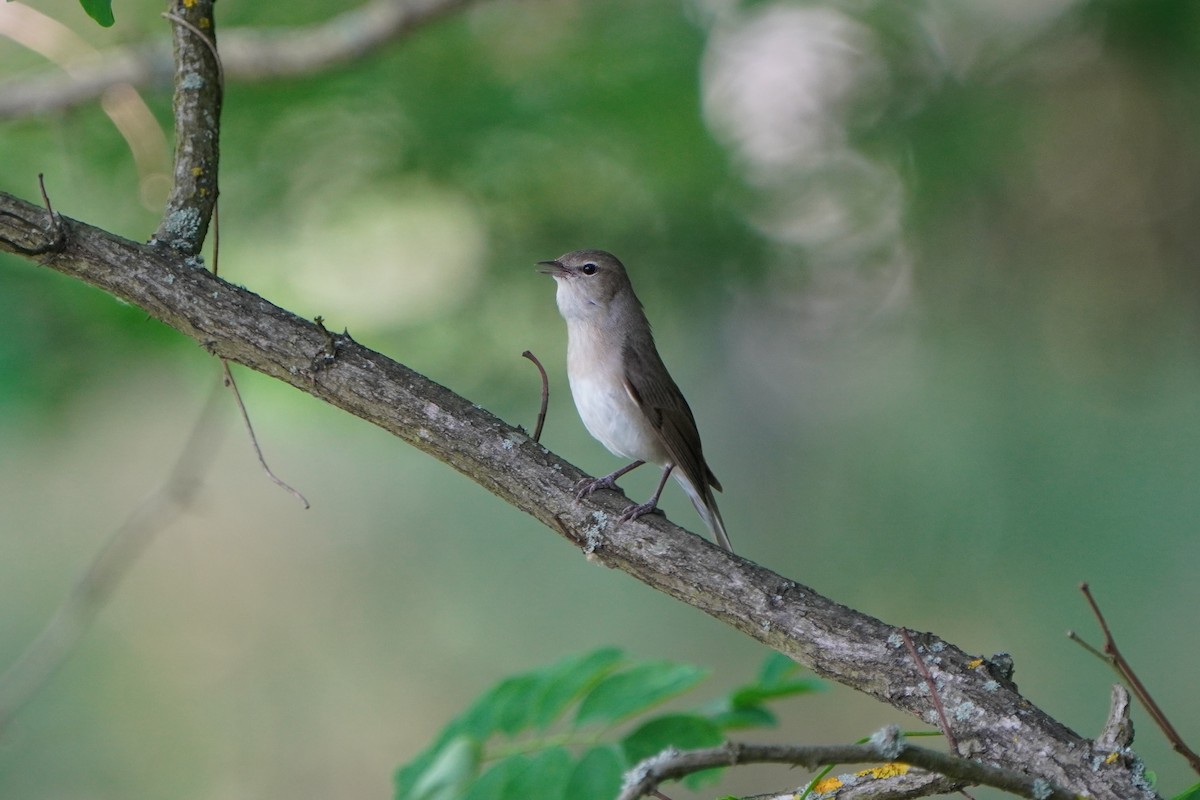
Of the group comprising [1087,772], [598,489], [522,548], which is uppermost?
[522,548]

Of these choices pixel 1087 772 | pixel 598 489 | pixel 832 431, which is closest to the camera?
pixel 1087 772

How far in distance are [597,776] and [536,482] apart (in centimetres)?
58

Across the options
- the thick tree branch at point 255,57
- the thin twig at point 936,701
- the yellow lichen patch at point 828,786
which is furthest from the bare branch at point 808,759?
the thick tree branch at point 255,57

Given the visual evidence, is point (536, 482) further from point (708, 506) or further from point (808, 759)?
point (708, 506)

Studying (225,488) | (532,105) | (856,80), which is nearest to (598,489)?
(532,105)

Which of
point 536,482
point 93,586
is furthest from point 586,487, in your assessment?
point 93,586

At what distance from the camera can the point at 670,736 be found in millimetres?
2109

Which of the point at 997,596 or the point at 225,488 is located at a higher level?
the point at 225,488

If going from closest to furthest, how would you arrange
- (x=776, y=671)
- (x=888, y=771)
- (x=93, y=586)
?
(x=888, y=771) < (x=776, y=671) < (x=93, y=586)

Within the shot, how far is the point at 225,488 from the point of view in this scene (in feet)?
22.9

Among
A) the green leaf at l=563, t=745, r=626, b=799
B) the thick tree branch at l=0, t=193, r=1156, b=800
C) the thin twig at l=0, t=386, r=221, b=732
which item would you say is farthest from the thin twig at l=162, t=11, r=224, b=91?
the green leaf at l=563, t=745, r=626, b=799

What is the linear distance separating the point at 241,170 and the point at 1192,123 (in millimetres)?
3727

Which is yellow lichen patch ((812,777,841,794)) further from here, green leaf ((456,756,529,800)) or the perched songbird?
the perched songbird

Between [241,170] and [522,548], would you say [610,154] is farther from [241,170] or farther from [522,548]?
[522,548]
